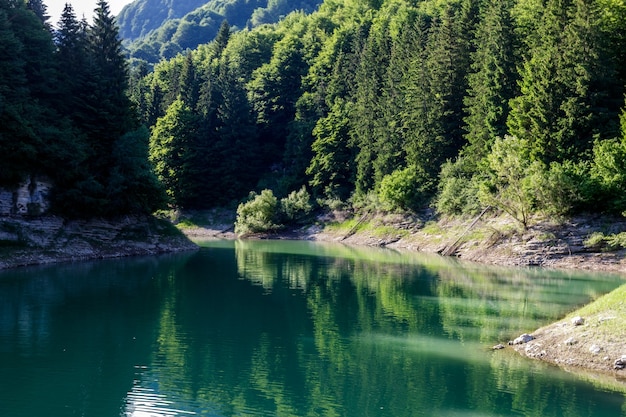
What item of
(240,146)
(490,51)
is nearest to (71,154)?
(490,51)

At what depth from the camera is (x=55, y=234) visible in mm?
57000

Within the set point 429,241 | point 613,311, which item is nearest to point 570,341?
point 613,311

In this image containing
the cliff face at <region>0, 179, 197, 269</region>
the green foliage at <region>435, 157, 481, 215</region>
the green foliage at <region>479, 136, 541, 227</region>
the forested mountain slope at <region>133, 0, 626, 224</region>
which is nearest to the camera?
the cliff face at <region>0, 179, 197, 269</region>

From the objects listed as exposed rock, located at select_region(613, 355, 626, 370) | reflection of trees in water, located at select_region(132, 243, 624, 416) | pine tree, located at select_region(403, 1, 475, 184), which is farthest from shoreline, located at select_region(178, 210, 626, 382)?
pine tree, located at select_region(403, 1, 475, 184)

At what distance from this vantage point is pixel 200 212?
110812 millimetres

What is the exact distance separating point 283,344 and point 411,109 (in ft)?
226

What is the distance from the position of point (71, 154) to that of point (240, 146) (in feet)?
194

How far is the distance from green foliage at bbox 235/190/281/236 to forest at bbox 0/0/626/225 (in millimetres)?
9032

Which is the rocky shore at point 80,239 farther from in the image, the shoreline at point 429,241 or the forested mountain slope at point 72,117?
the forested mountain slope at point 72,117

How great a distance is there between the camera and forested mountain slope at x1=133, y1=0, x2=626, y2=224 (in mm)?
60469

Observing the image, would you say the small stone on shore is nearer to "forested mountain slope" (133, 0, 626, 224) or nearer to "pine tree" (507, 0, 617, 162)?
"forested mountain slope" (133, 0, 626, 224)

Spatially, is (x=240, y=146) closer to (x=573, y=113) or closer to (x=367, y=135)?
(x=367, y=135)

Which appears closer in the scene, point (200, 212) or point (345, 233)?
point (345, 233)

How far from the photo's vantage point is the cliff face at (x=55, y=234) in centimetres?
5166
